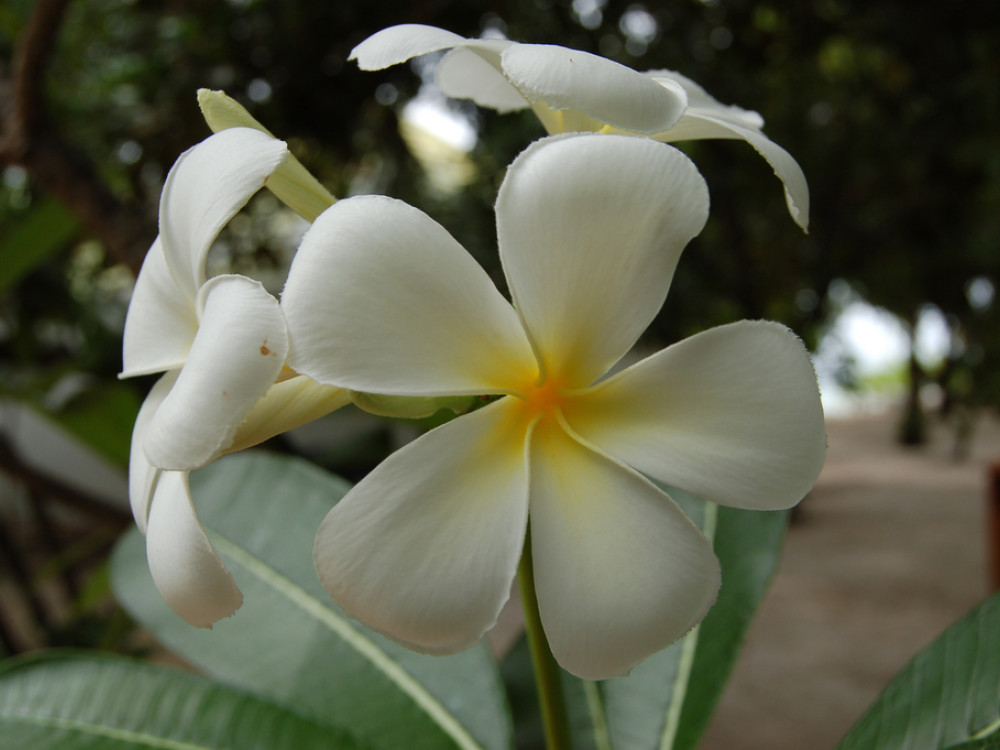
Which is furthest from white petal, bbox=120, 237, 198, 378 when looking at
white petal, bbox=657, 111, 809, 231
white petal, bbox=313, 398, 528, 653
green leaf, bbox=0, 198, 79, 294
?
green leaf, bbox=0, 198, 79, 294

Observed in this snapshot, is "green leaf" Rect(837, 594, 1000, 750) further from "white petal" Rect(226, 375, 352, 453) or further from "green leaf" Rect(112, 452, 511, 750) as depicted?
"white petal" Rect(226, 375, 352, 453)

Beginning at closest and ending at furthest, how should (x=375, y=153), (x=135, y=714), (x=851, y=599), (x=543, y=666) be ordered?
(x=543, y=666) < (x=135, y=714) < (x=375, y=153) < (x=851, y=599)

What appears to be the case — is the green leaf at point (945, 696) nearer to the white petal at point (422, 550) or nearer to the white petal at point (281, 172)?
the white petal at point (422, 550)

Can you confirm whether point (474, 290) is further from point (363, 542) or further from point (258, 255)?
point (258, 255)

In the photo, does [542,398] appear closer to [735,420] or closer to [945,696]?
[735,420]

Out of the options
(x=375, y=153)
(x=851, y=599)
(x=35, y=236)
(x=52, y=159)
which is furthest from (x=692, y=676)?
(x=851, y=599)

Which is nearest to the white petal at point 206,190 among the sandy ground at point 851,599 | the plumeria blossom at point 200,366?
the plumeria blossom at point 200,366
